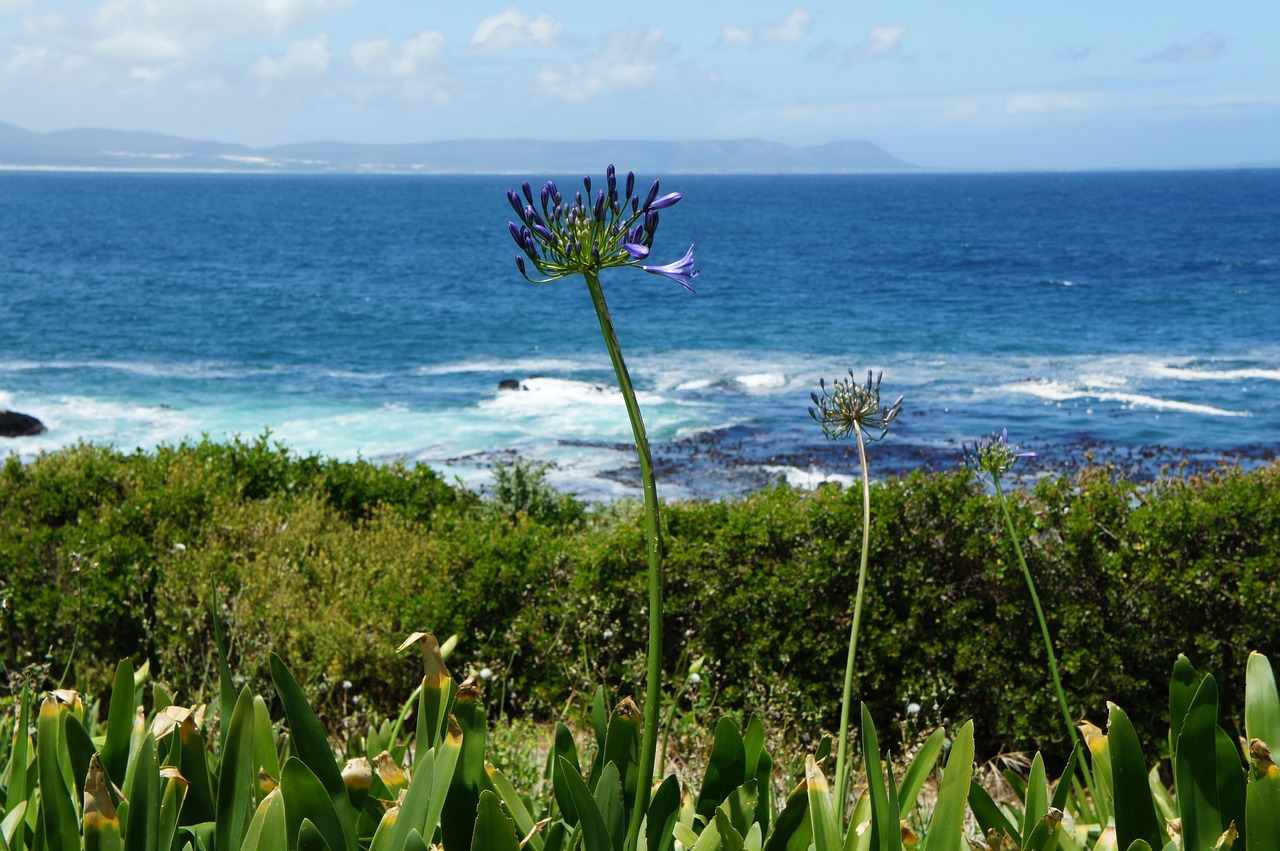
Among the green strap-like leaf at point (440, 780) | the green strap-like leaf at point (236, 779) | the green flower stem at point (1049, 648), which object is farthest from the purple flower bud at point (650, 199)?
the green strap-like leaf at point (236, 779)

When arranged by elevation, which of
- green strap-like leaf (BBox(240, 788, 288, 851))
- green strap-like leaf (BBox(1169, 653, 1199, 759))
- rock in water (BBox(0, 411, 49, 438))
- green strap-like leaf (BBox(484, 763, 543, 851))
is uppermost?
green strap-like leaf (BBox(1169, 653, 1199, 759))

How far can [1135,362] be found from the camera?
32.2 meters

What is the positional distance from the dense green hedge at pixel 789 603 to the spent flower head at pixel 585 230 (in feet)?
12.9

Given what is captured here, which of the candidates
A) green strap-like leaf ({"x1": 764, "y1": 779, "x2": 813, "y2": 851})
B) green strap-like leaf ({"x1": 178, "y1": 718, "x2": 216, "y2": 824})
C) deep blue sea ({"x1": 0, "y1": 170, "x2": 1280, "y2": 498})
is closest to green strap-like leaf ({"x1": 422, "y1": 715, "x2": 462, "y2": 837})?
green strap-like leaf ({"x1": 178, "y1": 718, "x2": 216, "y2": 824})

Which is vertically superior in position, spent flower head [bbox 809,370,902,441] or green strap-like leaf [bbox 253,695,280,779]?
spent flower head [bbox 809,370,902,441]

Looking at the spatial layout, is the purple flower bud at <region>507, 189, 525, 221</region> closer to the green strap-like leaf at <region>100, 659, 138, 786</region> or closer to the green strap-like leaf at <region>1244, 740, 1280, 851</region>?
the green strap-like leaf at <region>100, 659, 138, 786</region>

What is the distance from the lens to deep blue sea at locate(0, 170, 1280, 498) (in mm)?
22203

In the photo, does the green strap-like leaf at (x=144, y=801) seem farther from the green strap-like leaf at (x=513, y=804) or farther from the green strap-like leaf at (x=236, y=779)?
the green strap-like leaf at (x=513, y=804)

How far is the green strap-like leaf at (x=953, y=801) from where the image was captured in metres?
1.95

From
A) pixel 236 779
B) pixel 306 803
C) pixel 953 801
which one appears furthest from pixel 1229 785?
pixel 236 779

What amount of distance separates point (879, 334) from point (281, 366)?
823 inches

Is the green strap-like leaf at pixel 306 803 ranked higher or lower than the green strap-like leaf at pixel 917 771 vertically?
higher

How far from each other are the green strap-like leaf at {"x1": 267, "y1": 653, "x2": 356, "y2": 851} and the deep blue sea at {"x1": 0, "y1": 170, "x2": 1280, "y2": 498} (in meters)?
8.58

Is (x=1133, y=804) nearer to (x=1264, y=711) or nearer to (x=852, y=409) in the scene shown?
(x=1264, y=711)
